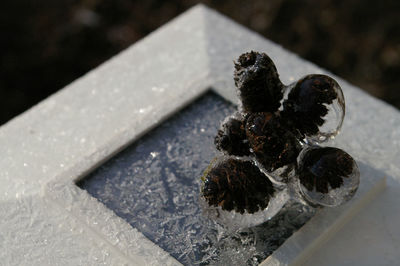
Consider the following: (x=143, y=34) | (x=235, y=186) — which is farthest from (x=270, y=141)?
(x=143, y=34)

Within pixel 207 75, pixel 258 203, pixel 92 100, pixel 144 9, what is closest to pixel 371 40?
pixel 144 9

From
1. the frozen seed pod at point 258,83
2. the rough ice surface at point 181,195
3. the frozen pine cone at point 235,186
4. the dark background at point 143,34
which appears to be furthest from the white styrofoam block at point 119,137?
the dark background at point 143,34

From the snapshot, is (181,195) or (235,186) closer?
(235,186)

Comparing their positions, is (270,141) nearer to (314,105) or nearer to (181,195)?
(314,105)

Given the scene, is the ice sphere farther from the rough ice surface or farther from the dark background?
the dark background

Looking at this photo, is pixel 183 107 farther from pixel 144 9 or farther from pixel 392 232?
pixel 144 9

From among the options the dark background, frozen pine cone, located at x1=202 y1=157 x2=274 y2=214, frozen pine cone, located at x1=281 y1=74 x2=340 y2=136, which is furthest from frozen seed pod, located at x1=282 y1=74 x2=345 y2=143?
the dark background
